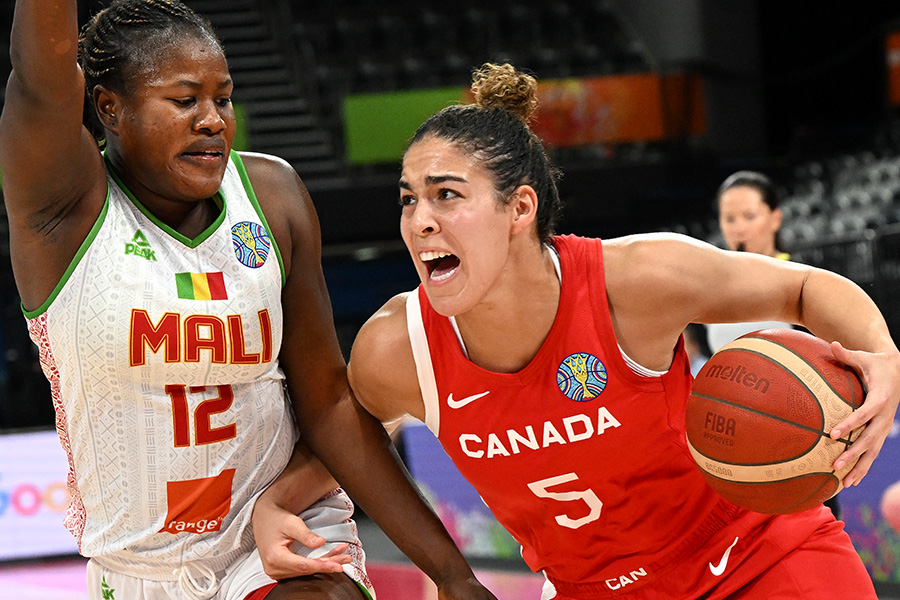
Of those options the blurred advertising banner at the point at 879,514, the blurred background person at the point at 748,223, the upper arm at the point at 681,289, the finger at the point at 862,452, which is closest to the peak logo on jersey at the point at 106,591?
the upper arm at the point at 681,289

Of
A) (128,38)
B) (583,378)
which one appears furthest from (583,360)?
(128,38)

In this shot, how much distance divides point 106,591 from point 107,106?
3.59 ft

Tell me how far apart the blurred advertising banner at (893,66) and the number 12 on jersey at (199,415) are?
11.6m

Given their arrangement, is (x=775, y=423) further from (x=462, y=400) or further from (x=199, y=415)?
(x=199, y=415)

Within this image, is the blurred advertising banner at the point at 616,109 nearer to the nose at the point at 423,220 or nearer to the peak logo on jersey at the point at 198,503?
the nose at the point at 423,220

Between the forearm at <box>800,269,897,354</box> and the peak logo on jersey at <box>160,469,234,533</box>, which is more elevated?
the forearm at <box>800,269,897,354</box>

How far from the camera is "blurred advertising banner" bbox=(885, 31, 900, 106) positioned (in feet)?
39.1

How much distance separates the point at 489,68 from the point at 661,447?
3.39 feet

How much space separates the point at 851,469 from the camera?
210 centimetres

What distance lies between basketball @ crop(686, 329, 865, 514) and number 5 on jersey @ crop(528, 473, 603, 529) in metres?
0.27

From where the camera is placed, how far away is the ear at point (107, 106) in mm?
2182

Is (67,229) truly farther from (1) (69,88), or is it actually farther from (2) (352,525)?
(2) (352,525)

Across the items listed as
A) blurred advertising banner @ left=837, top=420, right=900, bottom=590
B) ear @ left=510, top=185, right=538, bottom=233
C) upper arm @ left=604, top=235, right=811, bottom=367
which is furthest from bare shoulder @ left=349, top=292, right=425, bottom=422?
blurred advertising banner @ left=837, top=420, right=900, bottom=590

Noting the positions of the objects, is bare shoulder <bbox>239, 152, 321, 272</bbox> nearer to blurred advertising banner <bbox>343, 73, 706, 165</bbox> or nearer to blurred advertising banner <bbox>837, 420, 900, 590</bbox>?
blurred advertising banner <bbox>837, 420, 900, 590</bbox>
